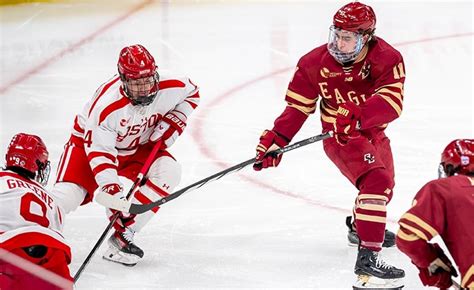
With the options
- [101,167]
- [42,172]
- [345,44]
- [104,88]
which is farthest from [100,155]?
[345,44]

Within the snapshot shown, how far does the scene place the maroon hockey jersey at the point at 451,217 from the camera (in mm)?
2609

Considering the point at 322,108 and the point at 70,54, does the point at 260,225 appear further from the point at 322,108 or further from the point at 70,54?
the point at 70,54

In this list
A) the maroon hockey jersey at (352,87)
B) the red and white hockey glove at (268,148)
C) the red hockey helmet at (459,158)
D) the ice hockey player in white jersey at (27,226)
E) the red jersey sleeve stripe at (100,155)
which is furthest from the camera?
the red and white hockey glove at (268,148)

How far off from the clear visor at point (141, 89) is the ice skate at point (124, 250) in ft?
1.74

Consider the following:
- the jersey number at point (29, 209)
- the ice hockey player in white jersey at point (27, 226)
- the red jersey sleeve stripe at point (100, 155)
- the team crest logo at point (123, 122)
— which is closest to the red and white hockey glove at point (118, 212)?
the red jersey sleeve stripe at point (100, 155)

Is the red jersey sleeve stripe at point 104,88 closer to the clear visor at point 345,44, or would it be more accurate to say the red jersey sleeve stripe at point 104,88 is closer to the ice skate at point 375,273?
the clear visor at point 345,44

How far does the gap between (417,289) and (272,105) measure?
2.44 meters

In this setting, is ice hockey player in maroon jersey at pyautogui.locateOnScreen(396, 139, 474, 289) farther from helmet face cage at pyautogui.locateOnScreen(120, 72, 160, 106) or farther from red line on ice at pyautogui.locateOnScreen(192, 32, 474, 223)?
red line on ice at pyautogui.locateOnScreen(192, 32, 474, 223)

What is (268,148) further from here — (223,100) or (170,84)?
(223,100)

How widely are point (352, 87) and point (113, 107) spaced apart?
2.90 feet

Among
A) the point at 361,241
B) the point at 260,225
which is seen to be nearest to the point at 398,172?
the point at 260,225

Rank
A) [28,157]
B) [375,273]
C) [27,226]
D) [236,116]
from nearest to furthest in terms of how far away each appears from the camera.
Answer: [27,226] → [28,157] → [375,273] → [236,116]

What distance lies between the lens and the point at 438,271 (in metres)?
2.78

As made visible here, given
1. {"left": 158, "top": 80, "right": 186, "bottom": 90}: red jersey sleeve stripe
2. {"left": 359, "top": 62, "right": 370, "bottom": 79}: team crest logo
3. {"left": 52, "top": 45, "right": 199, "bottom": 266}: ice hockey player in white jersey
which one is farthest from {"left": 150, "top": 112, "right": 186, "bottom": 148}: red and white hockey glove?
{"left": 359, "top": 62, "right": 370, "bottom": 79}: team crest logo
